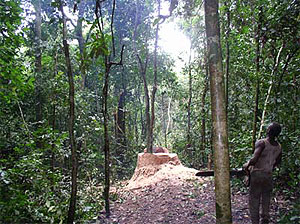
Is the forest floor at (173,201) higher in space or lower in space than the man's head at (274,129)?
lower

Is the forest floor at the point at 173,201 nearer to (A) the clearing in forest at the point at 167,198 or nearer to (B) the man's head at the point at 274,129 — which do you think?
(A) the clearing in forest at the point at 167,198

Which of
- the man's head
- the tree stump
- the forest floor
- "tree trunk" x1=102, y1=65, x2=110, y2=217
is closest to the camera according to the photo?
the man's head

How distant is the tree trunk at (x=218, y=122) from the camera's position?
294 centimetres

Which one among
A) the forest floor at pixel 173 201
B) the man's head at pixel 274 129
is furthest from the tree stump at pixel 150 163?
the man's head at pixel 274 129

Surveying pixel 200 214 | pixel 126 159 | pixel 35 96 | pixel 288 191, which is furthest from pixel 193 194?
pixel 126 159

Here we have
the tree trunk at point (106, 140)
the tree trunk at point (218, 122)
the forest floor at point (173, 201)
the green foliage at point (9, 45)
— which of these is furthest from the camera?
the tree trunk at point (106, 140)

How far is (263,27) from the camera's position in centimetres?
489

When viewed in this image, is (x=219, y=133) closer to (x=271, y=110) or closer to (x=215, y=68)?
(x=215, y=68)

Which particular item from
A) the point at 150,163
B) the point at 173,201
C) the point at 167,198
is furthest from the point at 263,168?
the point at 150,163

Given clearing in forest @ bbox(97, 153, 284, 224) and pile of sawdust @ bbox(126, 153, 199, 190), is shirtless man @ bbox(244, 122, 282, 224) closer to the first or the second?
clearing in forest @ bbox(97, 153, 284, 224)

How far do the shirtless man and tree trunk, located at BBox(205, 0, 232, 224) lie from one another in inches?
48.7

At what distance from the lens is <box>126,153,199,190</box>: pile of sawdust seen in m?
8.27

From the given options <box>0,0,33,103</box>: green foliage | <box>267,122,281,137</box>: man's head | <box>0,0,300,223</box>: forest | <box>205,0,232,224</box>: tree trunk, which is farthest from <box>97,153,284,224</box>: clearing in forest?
<box>0,0,33,103</box>: green foliage

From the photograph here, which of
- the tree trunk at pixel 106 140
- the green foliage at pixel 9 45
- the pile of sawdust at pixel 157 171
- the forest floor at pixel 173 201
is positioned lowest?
the forest floor at pixel 173 201
